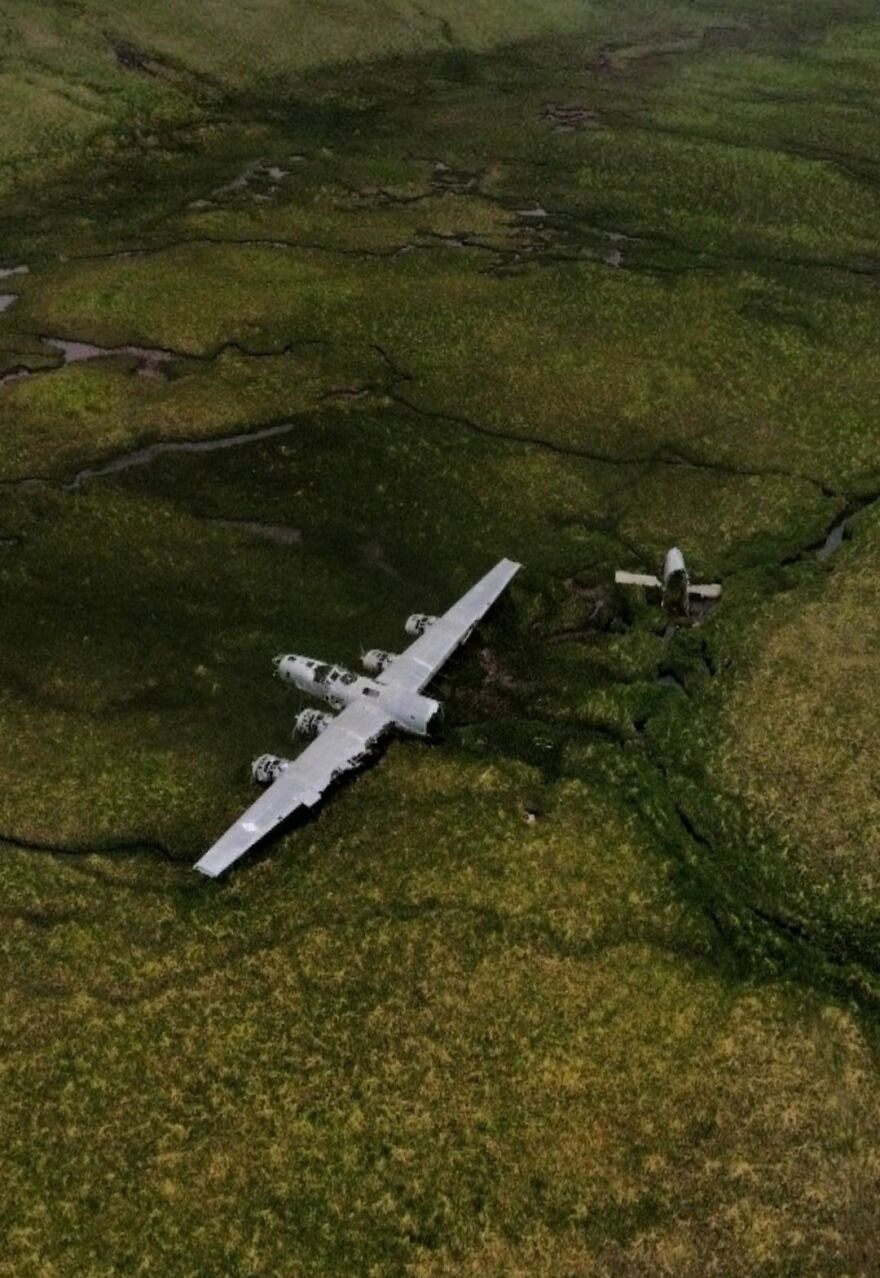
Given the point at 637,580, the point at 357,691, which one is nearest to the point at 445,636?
the point at 357,691

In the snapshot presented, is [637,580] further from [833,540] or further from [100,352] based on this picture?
[100,352]

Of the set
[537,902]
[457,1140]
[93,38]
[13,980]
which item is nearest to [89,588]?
[13,980]

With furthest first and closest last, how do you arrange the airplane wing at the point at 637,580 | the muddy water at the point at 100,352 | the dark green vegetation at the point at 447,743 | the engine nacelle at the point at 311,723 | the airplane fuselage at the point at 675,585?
the muddy water at the point at 100,352 < the airplane wing at the point at 637,580 < the airplane fuselage at the point at 675,585 < the engine nacelle at the point at 311,723 < the dark green vegetation at the point at 447,743

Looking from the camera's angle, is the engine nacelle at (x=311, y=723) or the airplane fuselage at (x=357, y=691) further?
the engine nacelle at (x=311, y=723)

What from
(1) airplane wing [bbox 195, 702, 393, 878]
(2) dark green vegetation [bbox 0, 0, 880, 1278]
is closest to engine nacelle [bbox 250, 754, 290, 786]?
(1) airplane wing [bbox 195, 702, 393, 878]

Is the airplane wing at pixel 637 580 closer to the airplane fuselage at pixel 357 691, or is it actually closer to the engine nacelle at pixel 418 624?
the engine nacelle at pixel 418 624

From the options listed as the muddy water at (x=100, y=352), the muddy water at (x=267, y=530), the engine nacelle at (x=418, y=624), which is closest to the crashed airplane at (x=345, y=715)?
the engine nacelle at (x=418, y=624)
